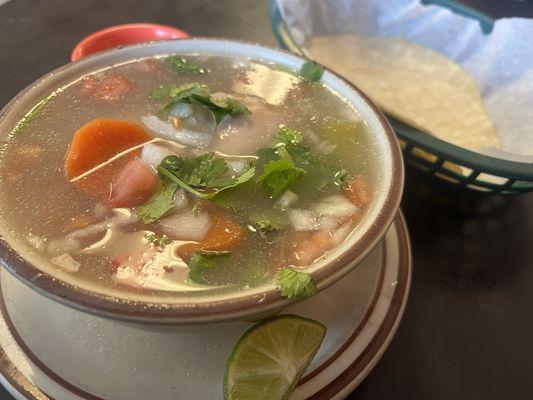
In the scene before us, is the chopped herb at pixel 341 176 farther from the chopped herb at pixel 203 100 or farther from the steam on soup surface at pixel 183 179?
the chopped herb at pixel 203 100

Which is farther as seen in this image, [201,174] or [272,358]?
[201,174]

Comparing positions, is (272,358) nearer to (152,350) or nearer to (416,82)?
(152,350)

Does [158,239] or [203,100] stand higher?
[203,100]

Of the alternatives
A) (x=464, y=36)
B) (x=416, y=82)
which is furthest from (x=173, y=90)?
(x=464, y=36)

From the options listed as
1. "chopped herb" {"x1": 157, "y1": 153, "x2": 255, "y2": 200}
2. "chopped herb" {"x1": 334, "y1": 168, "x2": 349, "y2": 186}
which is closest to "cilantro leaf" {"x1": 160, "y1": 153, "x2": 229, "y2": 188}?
"chopped herb" {"x1": 157, "y1": 153, "x2": 255, "y2": 200}

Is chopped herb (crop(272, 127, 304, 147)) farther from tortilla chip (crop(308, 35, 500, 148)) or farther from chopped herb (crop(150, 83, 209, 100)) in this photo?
tortilla chip (crop(308, 35, 500, 148))

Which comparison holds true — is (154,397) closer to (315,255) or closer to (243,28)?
(315,255)
